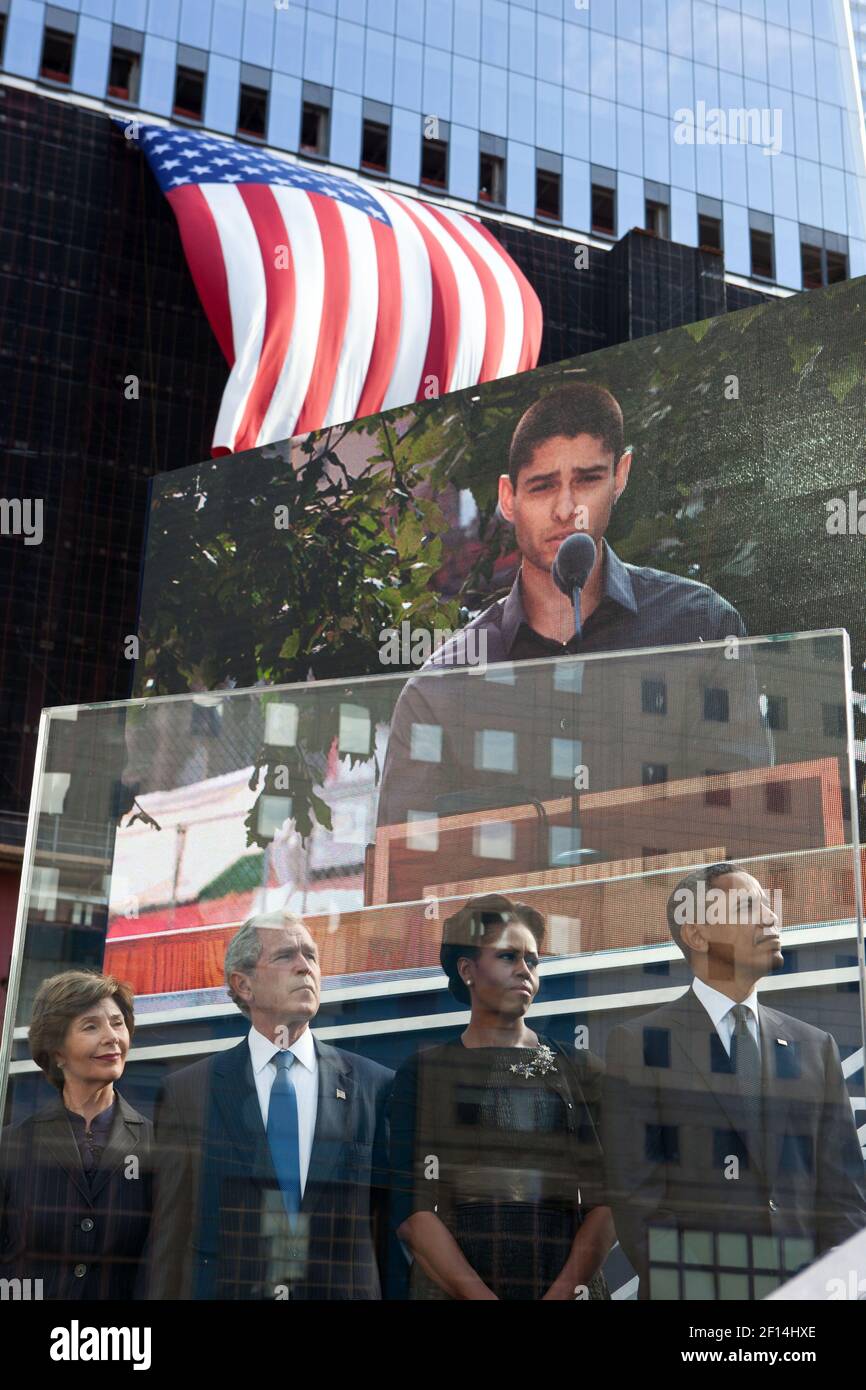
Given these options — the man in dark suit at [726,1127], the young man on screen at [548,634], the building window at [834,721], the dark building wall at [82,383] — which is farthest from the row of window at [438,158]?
the man in dark suit at [726,1127]

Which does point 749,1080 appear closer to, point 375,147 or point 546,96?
point 375,147

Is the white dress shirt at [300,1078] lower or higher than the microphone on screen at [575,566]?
lower

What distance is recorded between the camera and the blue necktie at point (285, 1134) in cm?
1114

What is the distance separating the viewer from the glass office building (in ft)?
81.0

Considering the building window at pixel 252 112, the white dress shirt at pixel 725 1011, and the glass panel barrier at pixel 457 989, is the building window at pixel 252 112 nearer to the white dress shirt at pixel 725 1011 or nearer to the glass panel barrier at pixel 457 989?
the glass panel barrier at pixel 457 989

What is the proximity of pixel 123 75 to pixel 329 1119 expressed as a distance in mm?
18284

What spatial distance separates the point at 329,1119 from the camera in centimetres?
1134

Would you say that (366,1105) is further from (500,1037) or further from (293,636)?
(293,636)

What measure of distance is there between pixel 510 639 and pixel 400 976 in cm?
294

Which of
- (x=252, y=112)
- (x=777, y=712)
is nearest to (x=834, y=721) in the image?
(x=777, y=712)

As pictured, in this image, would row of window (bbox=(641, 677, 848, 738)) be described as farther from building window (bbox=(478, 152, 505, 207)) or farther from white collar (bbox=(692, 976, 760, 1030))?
building window (bbox=(478, 152, 505, 207))

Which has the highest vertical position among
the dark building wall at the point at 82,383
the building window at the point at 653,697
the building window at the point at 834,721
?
the dark building wall at the point at 82,383

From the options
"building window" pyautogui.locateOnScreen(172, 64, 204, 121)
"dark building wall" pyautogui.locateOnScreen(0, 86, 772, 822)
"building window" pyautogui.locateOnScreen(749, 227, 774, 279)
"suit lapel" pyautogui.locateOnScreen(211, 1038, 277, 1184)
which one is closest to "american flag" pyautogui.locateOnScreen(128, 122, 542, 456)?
"dark building wall" pyautogui.locateOnScreen(0, 86, 772, 822)
